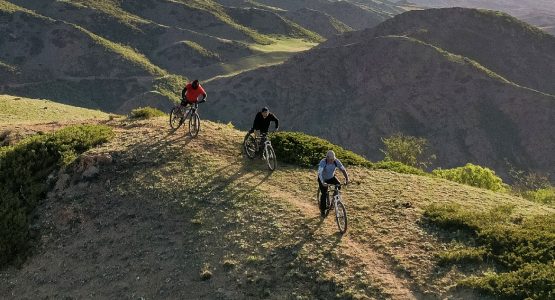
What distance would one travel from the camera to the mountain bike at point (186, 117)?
2255 centimetres

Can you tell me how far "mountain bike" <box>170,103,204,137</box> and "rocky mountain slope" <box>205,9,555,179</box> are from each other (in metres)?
77.0

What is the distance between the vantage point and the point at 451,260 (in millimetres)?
13852

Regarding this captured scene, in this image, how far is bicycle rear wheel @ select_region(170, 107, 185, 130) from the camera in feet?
76.7

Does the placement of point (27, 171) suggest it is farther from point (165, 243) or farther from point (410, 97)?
point (410, 97)

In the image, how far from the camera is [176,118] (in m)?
23.7

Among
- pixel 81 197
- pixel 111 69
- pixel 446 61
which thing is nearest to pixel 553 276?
pixel 81 197

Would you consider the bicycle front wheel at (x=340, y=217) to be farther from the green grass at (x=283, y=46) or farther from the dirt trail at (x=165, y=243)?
the green grass at (x=283, y=46)

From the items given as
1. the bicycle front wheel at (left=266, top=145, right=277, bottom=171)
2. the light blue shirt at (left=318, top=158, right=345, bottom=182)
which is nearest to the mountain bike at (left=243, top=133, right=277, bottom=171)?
the bicycle front wheel at (left=266, top=145, right=277, bottom=171)

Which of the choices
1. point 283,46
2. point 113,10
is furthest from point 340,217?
point 113,10

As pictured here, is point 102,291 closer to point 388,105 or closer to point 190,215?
point 190,215

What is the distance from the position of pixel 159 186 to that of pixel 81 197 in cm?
317

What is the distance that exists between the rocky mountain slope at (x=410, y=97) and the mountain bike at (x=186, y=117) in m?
77.0

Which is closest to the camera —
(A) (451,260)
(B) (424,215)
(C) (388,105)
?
(A) (451,260)

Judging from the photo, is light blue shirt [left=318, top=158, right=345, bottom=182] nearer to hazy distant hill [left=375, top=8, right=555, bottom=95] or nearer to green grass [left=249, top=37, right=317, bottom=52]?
hazy distant hill [left=375, top=8, right=555, bottom=95]
